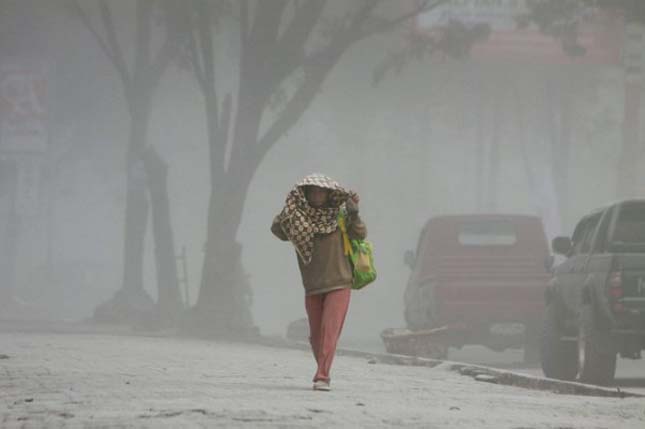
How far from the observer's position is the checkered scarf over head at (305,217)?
10.2 metres

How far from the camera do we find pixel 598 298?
14.0 metres

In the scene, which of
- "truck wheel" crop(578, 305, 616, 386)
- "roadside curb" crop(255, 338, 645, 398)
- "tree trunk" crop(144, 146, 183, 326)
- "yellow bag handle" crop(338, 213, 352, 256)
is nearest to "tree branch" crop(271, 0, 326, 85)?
"tree trunk" crop(144, 146, 183, 326)

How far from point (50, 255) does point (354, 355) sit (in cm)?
3209

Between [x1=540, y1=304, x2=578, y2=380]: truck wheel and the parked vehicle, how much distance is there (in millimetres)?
2355

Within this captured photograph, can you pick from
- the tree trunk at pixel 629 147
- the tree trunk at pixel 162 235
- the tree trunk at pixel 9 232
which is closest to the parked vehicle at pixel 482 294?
the tree trunk at pixel 162 235

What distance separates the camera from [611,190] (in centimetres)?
5009

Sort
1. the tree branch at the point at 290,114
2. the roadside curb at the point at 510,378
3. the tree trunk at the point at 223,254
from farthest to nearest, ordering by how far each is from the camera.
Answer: the tree branch at the point at 290,114, the tree trunk at the point at 223,254, the roadside curb at the point at 510,378

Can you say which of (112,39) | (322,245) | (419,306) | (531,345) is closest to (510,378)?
(322,245)

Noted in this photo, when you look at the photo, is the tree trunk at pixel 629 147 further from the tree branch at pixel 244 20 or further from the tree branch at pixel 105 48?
the tree branch at pixel 244 20

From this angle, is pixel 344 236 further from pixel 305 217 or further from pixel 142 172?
pixel 142 172

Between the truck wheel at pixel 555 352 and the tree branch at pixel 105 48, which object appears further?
the tree branch at pixel 105 48

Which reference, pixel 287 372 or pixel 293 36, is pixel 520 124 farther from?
pixel 287 372

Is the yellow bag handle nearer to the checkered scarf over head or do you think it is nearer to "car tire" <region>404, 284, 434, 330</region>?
the checkered scarf over head

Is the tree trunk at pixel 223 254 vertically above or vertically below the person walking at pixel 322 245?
above
